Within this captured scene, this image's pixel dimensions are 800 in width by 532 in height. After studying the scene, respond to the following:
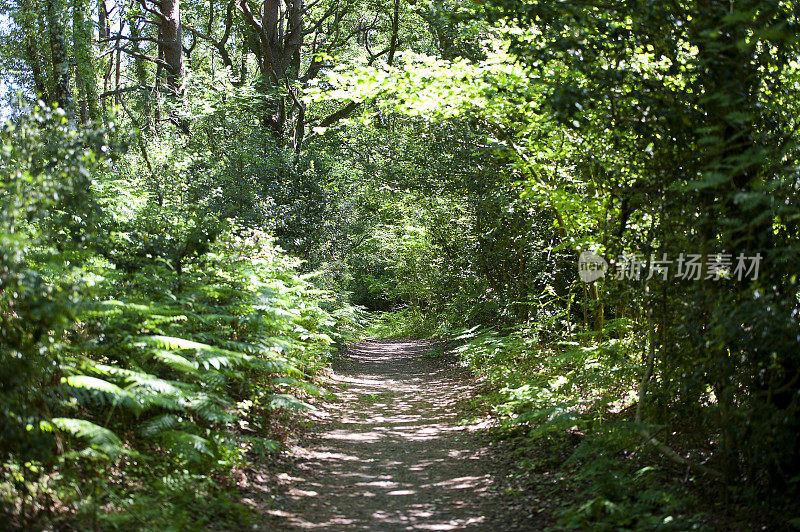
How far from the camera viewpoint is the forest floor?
5.10 meters

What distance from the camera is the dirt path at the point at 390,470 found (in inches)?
202

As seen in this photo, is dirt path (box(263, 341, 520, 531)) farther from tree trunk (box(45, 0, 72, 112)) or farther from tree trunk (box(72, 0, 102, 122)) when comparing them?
tree trunk (box(72, 0, 102, 122))

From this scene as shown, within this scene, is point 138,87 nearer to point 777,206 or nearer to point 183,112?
point 183,112

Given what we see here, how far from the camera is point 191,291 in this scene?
21.5ft

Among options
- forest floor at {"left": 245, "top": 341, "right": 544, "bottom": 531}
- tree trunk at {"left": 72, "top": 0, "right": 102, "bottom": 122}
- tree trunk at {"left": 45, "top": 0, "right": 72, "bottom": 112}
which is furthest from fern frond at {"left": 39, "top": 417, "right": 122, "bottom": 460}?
tree trunk at {"left": 72, "top": 0, "right": 102, "bottom": 122}

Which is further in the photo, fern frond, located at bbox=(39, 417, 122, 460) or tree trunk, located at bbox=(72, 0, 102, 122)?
tree trunk, located at bbox=(72, 0, 102, 122)

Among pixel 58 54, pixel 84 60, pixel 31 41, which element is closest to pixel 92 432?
pixel 58 54

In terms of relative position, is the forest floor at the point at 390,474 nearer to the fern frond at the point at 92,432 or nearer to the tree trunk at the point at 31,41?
the fern frond at the point at 92,432

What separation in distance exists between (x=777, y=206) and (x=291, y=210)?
10403 millimetres

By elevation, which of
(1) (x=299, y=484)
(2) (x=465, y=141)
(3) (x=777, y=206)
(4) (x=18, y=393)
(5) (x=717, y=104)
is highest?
(2) (x=465, y=141)

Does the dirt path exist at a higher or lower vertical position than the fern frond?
lower

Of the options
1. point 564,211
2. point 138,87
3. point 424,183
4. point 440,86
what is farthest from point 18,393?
point 138,87

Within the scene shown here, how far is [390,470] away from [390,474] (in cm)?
14

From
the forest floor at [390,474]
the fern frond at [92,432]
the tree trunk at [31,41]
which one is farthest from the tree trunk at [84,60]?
the fern frond at [92,432]
